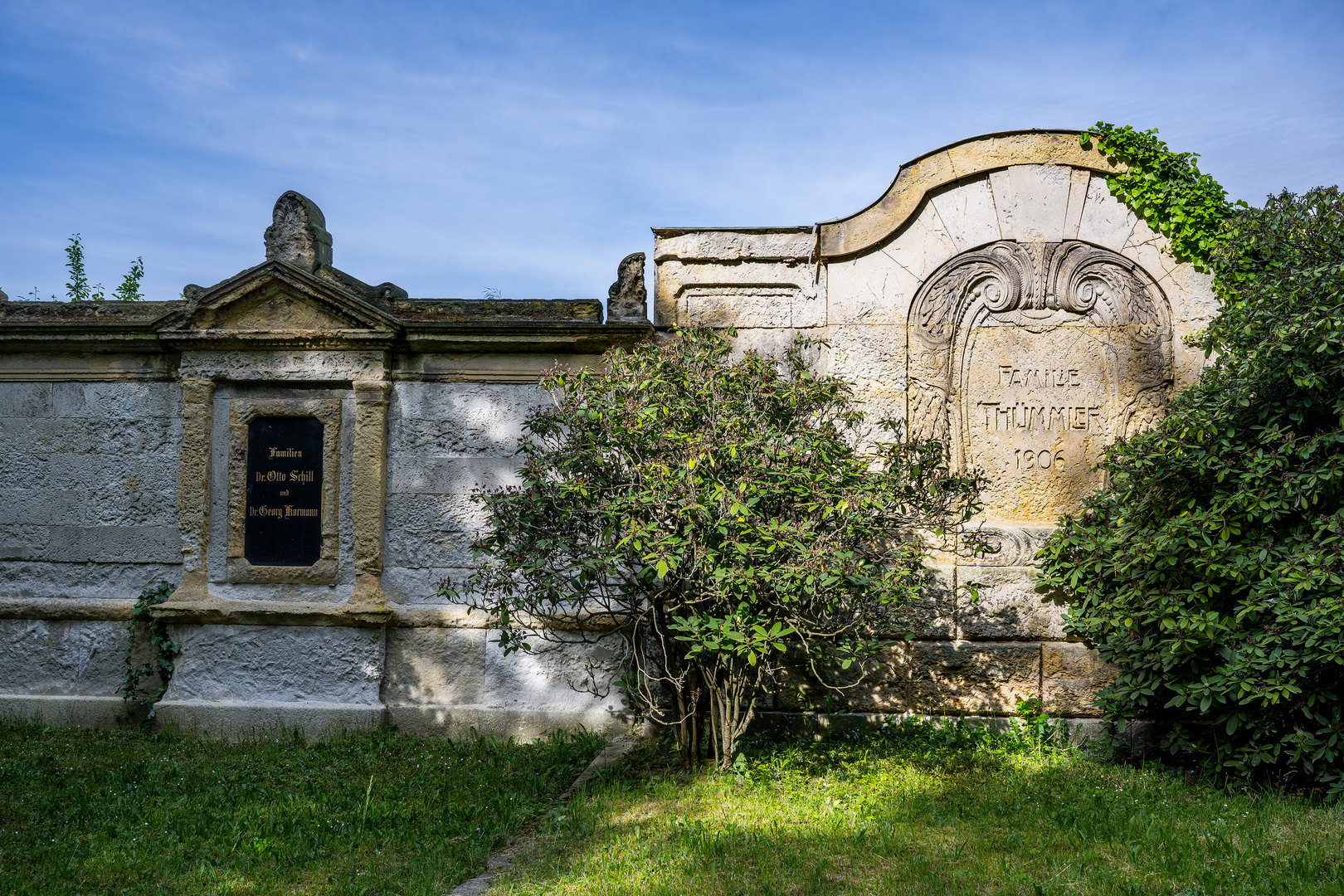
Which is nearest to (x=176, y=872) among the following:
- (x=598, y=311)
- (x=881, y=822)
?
(x=881, y=822)

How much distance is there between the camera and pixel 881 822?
13.6ft

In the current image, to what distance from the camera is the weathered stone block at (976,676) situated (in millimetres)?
5742

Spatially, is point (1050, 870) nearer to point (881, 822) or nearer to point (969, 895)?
point (969, 895)

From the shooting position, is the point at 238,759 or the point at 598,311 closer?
the point at 238,759

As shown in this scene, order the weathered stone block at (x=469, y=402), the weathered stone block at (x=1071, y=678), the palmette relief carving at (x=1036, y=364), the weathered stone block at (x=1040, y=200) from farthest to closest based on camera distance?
1. the weathered stone block at (x=469, y=402)
2. the weathered stone block at (x=1040, y=200)
3. the palmette relief carving at (x=1036, y=364)
4. the weathered stone block at (x=1071, y=678)

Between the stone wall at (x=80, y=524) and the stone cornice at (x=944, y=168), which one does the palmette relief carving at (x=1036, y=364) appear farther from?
the stone wall at (x=80, y=524)

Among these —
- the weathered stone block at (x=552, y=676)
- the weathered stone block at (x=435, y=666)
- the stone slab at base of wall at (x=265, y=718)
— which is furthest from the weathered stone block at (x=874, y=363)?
the stone slab at base of wall at (x=265, y=718)

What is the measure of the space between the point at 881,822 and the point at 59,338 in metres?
6.26

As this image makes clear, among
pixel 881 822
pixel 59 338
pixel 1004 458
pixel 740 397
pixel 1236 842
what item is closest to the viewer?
pixel 1236 842

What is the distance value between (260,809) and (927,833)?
10.8ft

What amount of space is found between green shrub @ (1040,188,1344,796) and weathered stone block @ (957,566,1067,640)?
14.6 inches

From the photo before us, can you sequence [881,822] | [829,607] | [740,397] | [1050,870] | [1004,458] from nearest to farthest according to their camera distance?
[1050,870]
[881,822]
[829,607]
[740,397]
[1004,458]

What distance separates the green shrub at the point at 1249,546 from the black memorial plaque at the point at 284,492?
4.98 metres

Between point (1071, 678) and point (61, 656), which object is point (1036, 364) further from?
point (61, 656)
